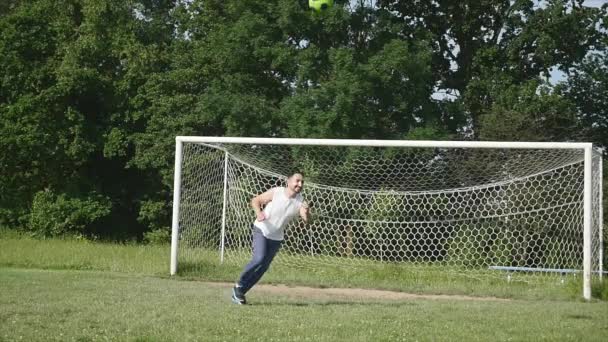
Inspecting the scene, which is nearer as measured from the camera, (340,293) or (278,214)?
(278,214)

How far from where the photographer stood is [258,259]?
1099 cm

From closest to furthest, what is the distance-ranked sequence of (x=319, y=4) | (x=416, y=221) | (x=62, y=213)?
(x=319, y=4), (x=416, y=221), (x=62, y=213)

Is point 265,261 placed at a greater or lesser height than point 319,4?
lesser

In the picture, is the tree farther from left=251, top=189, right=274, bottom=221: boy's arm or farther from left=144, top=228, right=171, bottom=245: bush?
left=251, top=189, right=274, bottom=221: boy's arm

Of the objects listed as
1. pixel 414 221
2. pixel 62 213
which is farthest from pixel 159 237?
pixel 414 221

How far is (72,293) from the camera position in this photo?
38.9 feet

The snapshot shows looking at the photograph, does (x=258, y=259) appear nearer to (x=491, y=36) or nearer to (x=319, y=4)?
(x=319, y=4)

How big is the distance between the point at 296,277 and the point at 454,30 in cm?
1657

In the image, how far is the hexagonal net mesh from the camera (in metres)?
17.8

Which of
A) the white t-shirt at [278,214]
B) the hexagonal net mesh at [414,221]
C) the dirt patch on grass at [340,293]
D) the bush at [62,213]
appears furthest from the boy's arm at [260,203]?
the bush at [62,213]

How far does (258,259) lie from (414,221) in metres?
7.90

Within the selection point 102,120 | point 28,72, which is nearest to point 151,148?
point 102,120

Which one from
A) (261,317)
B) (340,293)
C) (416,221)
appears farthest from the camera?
(416,221)

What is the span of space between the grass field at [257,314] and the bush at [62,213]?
523 inches
